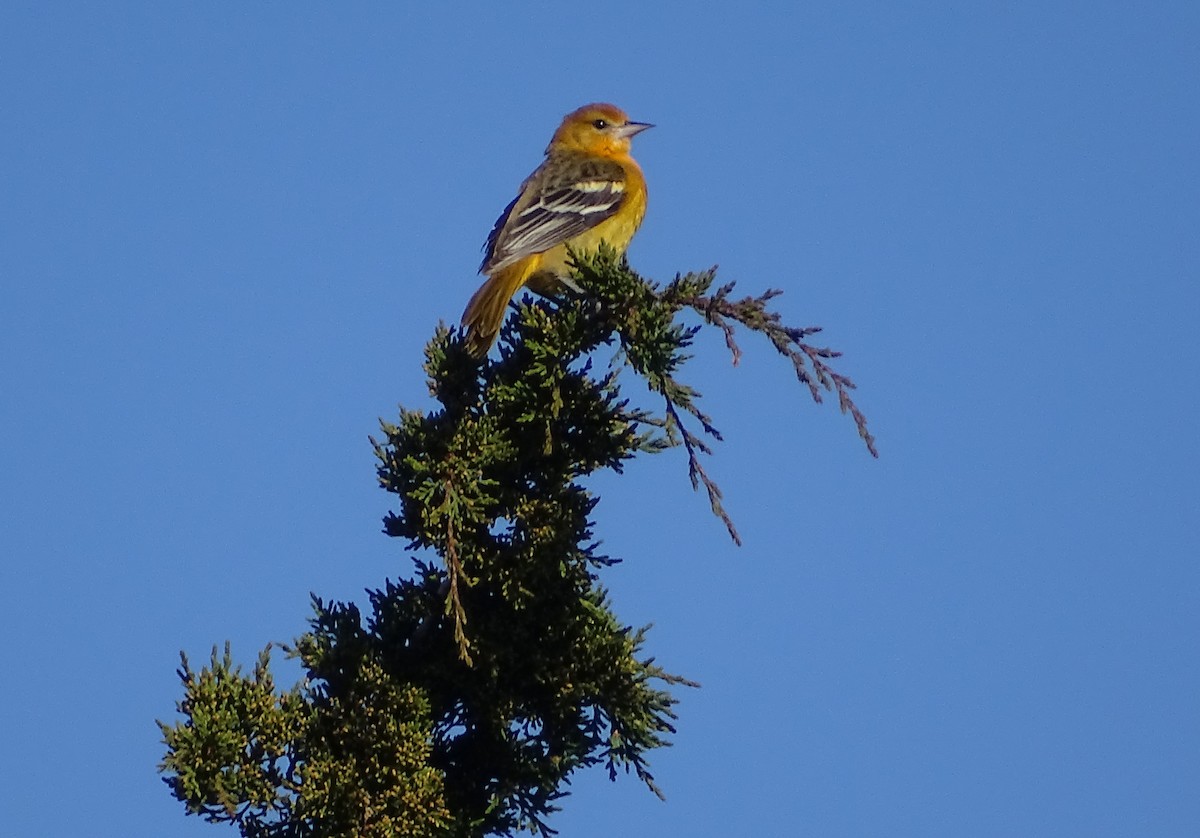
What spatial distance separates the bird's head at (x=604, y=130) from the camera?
28.5 ft

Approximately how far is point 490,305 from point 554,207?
186 cm

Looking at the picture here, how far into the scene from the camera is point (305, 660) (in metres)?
3.67

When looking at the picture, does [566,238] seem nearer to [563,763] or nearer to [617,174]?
[617,174]

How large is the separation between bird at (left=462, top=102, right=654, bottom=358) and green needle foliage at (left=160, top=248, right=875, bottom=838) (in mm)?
1447

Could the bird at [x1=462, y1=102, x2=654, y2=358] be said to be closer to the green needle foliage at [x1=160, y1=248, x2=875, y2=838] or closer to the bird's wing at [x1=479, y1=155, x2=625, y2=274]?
the bird's wing at [x1=479, y1=155, x2=625, y2=274]

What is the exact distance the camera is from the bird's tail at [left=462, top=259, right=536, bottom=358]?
14.1ft

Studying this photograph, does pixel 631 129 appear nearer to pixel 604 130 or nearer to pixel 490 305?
pixel 604 130

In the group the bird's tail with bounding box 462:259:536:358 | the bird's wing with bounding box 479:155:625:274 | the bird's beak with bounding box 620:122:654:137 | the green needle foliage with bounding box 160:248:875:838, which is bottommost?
the green needle foliage with bounding box 160:248:875:838

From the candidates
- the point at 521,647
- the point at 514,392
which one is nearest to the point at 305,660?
the point at 521,647

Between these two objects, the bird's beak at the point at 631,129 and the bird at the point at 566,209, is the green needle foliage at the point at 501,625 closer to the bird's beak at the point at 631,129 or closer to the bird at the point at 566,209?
the bird at the point at 566,209

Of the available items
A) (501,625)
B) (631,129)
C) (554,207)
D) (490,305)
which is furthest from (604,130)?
(501,625)

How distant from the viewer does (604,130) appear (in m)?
8.71

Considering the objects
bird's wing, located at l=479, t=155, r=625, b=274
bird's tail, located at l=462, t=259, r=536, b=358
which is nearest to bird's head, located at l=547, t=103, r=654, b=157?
bird's wing, located at l=479, t=155, r=625, b=274

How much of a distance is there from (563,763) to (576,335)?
3.86 ft
